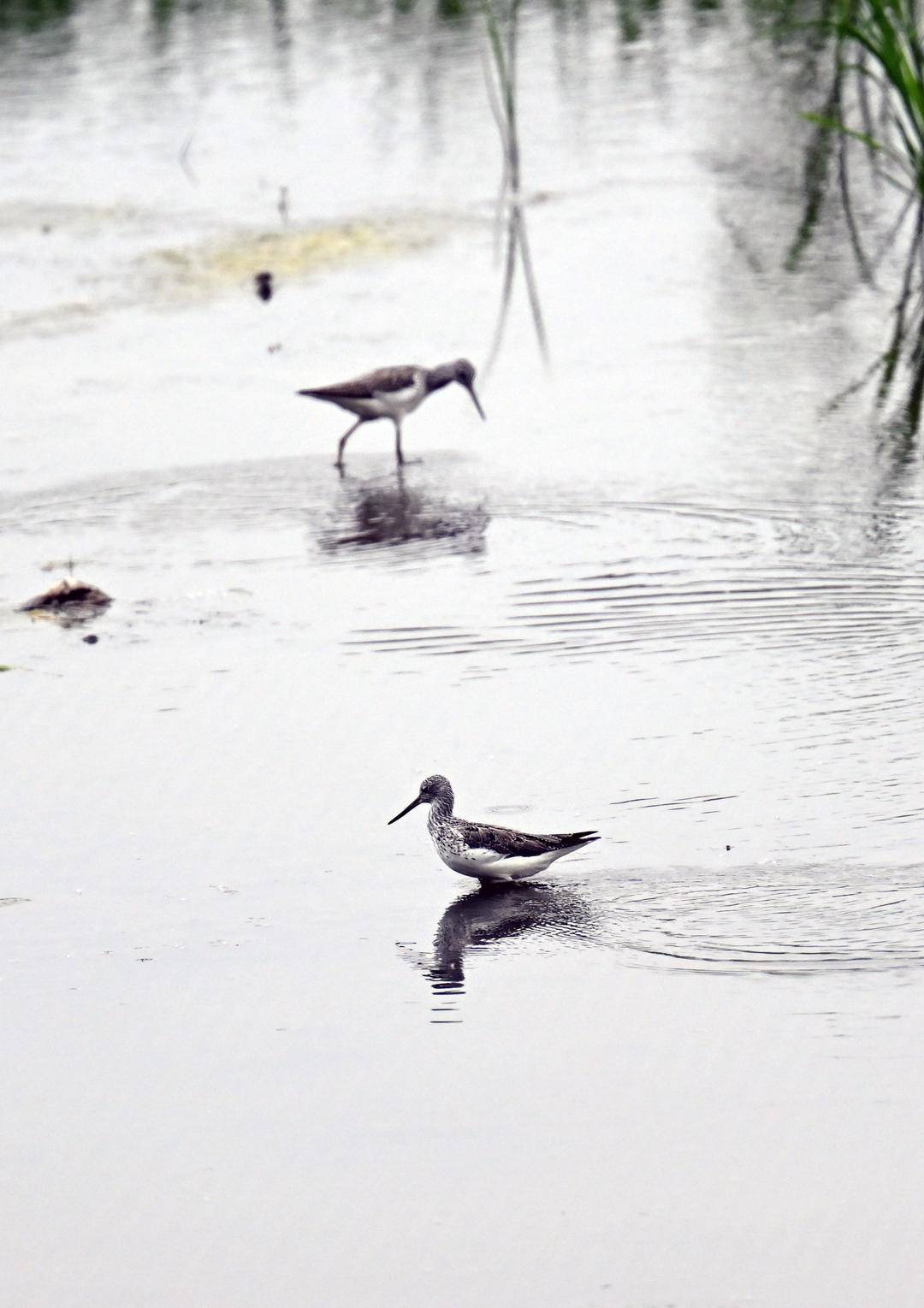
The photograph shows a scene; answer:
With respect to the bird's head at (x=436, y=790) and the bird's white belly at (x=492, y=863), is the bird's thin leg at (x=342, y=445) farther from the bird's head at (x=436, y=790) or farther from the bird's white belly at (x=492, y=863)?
the bird's white belly at (x=492, y=863)

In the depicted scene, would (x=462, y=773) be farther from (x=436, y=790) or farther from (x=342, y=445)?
(x=342, y=445)

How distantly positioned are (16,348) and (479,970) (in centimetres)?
1026

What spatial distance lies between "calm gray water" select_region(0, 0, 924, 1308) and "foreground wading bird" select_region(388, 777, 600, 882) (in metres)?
0.13

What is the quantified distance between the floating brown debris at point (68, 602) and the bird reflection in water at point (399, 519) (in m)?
1.46

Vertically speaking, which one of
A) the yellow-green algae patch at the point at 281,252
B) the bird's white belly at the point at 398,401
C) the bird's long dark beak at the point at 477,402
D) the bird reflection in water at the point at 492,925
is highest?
the yellow-green algae patch at the point at 281,252

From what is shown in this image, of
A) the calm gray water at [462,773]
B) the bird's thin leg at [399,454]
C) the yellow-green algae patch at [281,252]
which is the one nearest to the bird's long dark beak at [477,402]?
the calm gray water at [462,773]

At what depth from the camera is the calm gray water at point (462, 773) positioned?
576cm

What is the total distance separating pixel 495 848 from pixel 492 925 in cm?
26

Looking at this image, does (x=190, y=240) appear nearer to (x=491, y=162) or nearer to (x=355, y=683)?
(x=491, y=162)

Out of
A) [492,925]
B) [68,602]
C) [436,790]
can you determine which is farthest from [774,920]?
[68,602]

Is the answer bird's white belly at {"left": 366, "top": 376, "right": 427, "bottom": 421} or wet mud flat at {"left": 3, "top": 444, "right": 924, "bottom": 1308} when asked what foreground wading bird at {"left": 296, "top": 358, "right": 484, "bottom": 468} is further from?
wet mud flat at {"left": 3, "top": 444, "right": 924, "bottom": 1308}

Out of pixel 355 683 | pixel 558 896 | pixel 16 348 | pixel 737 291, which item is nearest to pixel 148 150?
pixel 16 348

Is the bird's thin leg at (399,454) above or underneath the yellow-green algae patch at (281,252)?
underneath

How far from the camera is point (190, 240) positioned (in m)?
18.8
